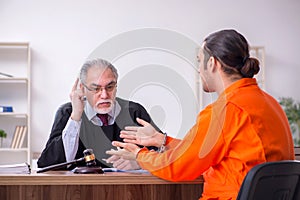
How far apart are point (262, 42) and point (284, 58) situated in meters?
0.30

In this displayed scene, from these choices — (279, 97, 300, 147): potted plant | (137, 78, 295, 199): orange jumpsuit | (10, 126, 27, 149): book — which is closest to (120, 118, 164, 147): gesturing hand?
(137, 78, 295, 199): orange jumpsuit

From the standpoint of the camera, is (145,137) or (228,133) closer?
(228,133)

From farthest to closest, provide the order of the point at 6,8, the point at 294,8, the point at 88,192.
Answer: the point at 294,8, the point at 6,8, the point at 88,192

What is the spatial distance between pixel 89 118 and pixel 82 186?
66 centimetres

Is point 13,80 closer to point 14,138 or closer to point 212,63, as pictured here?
point 14,138

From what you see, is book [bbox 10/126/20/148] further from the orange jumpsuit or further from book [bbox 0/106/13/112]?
the orange jumpsuit

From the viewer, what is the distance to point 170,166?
6.40 ft

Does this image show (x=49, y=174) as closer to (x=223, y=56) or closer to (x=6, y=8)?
(x=223, y=56)

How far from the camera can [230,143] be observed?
6.13ft

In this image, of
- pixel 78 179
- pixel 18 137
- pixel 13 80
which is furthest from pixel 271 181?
pixel 13 80

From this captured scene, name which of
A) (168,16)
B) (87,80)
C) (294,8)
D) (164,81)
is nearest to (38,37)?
(168,16)

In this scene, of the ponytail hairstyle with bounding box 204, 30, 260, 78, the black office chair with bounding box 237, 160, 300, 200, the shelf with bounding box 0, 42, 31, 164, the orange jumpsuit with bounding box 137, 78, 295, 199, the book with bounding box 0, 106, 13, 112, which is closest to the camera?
the black office chair with bounding box 237, 160, 300, 200

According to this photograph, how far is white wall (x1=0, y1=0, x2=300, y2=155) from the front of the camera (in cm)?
570

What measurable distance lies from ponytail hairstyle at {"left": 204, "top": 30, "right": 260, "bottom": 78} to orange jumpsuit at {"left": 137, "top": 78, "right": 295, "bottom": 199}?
0.09 m
